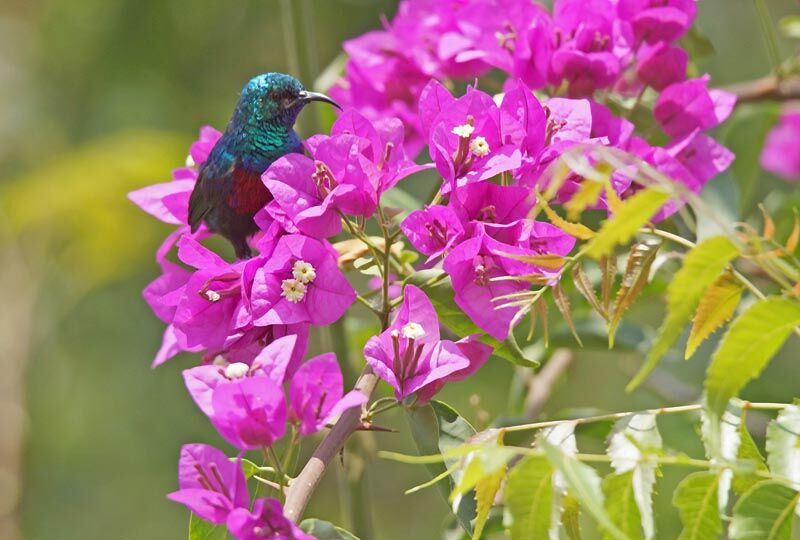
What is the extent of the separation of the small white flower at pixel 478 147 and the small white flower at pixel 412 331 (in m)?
0.17

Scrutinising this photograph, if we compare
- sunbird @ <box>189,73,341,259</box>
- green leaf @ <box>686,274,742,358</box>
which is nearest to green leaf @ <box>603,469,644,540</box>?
green leaf @ <box>686,274,742,358</box>

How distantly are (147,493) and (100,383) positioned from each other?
1.66 ft

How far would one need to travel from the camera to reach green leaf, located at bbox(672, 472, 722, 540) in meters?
0.71

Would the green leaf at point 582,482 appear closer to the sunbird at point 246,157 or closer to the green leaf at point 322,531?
the green leaf at point 322,531

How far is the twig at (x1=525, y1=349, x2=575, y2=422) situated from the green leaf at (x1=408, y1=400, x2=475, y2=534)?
0.53 m

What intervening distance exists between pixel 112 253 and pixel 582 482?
3.17 metres

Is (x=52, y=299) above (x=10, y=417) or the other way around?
above

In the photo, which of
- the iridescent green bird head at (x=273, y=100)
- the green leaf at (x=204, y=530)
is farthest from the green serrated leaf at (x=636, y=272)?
the iridescent green bird head at (x=273, y=100)

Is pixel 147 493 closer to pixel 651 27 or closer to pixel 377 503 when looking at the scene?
pixel 377 503

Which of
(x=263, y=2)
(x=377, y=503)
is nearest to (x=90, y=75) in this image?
(x=263, y=2)

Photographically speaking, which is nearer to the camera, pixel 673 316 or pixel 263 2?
pixel 673 316

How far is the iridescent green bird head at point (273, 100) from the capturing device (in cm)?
118

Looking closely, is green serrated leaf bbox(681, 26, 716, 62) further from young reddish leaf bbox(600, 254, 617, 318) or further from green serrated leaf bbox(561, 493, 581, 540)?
green serrated leaf bbox(561, 493, 581, 540)

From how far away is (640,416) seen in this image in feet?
2.89
